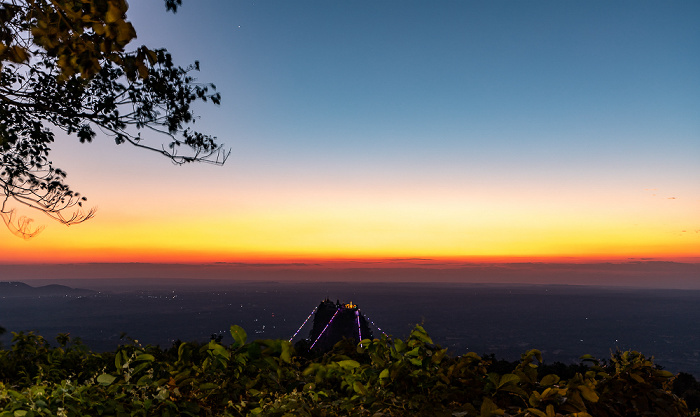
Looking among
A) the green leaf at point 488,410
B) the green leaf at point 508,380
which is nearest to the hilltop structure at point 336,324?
the green leaf at point 508,380

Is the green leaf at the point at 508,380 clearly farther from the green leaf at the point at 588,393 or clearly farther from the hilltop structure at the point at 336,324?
the hilltop structure at the point at 336,324

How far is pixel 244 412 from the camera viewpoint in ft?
7.77

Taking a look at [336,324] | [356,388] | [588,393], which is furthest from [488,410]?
[336,324]

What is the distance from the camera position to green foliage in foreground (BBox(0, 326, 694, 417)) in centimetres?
208

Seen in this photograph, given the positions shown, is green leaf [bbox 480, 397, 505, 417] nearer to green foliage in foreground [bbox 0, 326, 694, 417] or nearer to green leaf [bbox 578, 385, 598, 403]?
green foliage in foreground [bbox 0, 326, 694, 417]

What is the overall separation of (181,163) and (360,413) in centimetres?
797

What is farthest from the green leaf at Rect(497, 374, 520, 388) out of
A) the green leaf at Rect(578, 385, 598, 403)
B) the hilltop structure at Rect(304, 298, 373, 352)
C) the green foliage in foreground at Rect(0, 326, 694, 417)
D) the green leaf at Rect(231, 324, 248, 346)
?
the hilltop structure at Rect(304, 298, 373, 352)

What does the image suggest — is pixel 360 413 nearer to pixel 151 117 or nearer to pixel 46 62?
pixel 151 117

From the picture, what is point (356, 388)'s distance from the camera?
2234 millimetres

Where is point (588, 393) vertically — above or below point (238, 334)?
below

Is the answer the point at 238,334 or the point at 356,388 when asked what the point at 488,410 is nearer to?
the point at 356,388

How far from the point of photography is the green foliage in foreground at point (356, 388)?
208 centimetres

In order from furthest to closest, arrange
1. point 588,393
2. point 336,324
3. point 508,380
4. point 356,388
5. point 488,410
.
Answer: point 336,324 < point 356,388 < point 508,380 < point 588,393 < point 488,410

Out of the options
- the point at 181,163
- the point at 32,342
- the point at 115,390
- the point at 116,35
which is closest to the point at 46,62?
the point at 181,163
